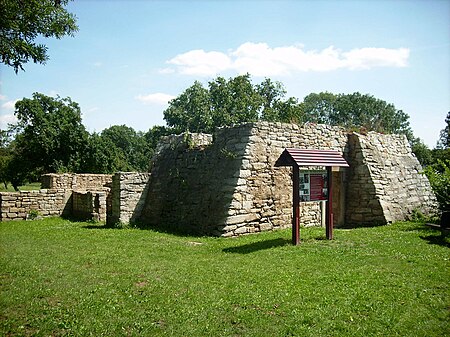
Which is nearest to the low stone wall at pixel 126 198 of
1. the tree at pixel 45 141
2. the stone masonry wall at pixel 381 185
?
the stone masonry wall at pixel 381 185

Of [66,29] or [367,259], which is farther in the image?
[367,259]

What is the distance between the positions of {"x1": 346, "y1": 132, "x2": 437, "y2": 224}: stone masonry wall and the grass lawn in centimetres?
299

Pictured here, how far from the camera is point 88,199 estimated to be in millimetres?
15391

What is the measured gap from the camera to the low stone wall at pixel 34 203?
1431 centimetres

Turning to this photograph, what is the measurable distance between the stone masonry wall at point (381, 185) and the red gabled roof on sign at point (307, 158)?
362cm

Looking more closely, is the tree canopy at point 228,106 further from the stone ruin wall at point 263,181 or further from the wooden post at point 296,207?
the wooden post at point 296,207

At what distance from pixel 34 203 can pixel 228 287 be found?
487 inches

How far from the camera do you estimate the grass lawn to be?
452 cm

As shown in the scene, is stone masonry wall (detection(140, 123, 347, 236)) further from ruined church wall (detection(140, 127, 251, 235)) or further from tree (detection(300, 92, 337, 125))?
tree (detection(300, 92, 337, 125))

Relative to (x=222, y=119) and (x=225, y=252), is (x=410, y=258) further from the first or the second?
(x=222, y=119)

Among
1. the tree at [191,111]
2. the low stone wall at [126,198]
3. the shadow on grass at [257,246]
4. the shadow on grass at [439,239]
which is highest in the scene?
the tree at [191,111]

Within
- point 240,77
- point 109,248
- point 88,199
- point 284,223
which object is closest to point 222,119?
point 240,77

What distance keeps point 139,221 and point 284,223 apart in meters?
5.42

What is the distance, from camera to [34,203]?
15172 millimetres
